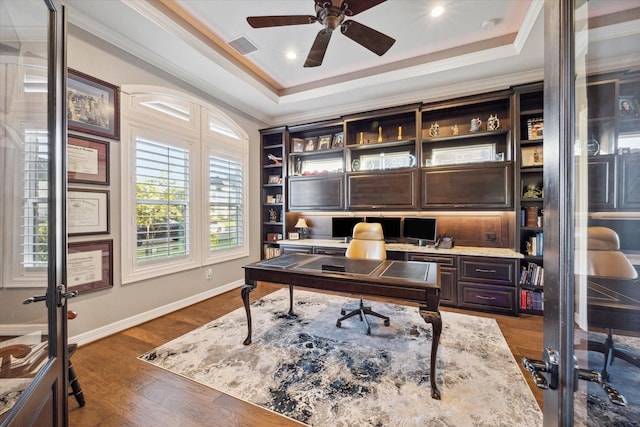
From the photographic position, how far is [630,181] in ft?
1.77

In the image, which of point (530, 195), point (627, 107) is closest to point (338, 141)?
point (530, 195)

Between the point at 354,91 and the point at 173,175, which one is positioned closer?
the point at 173,175

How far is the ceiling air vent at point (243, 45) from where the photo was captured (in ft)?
9.64

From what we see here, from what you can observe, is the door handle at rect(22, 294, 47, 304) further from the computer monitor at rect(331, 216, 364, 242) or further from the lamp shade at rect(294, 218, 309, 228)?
the lamp shade at rect(294, 218, 309, 228)

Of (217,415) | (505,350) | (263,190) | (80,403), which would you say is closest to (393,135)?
(263,190)

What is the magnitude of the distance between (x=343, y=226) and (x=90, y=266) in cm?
325

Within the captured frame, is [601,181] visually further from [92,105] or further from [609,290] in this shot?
[92,105]

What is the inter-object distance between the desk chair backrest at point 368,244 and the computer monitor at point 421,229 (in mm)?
963

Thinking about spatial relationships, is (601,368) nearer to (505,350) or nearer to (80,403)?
A: (505,350)

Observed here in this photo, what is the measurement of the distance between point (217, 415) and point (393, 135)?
13.4 feet

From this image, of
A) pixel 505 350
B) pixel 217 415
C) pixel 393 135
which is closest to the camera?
pixel 217 415

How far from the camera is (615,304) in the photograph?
22.0 inches

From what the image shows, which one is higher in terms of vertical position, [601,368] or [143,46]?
[143,46]

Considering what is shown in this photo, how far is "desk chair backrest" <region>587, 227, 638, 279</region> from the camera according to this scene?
1.87 feet
